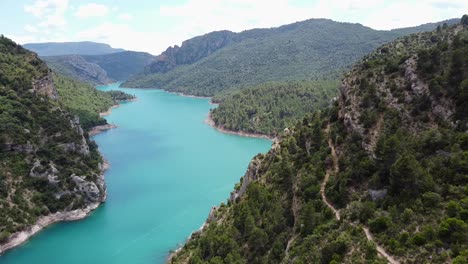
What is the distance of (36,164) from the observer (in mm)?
64688

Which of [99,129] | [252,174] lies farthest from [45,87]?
[252,174]

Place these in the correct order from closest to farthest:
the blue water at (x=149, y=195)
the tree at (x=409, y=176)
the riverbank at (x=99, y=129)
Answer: the tree at (x=409, y=176) → the blue water at (x=149, y=195) → the riverbank at (x=99, y=129)

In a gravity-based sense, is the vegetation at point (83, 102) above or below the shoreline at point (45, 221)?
A: above

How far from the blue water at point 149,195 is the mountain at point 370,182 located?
12.6m

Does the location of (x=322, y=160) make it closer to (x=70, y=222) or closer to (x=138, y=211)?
(x=138, y=211)

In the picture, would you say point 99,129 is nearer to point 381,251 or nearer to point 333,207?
point 333,207

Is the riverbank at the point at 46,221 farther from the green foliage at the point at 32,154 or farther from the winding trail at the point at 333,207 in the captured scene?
the winding trail at the point at 333,207

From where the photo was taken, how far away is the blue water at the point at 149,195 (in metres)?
53.9

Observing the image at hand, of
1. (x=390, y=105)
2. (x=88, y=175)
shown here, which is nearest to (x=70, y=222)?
(x=88, y=175)

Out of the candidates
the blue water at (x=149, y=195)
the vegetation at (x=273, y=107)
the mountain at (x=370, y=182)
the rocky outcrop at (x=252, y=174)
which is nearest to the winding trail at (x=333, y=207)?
the mountain at (x=370, y=182)

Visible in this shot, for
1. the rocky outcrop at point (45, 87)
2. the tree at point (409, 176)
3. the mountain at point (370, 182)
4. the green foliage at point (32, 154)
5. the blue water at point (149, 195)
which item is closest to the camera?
the mountain at point (370, 182)

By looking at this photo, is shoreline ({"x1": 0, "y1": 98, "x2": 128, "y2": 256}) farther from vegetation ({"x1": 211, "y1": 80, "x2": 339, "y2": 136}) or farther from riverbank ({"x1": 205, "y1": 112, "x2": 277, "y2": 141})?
vegetation ({"x1": 211, "y1": 80, "x2": 339, "y2": 136})

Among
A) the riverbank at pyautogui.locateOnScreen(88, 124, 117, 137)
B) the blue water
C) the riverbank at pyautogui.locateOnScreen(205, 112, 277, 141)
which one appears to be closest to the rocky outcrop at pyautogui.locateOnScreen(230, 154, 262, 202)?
the blue water

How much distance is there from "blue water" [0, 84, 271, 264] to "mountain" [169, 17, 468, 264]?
41.2 ft
